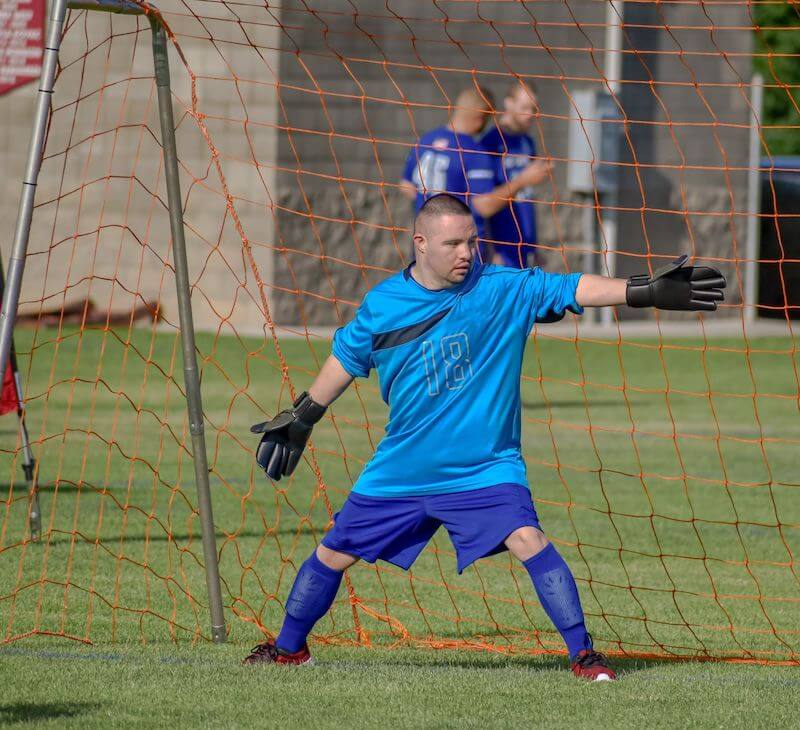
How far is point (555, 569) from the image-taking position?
4.79m

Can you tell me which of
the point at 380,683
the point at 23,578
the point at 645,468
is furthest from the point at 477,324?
the point at 645,468

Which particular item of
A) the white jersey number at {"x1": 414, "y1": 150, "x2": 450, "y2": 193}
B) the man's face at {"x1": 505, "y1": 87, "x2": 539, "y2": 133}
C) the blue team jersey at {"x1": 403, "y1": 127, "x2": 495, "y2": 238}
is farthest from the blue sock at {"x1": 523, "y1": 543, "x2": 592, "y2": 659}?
the white jersey number at {"x1": 414, "y1": 150, "x2": 450, "y2": 193}

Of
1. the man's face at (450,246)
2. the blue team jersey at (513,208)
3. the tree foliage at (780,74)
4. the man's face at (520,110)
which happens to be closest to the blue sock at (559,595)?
the man's face at (450,246)

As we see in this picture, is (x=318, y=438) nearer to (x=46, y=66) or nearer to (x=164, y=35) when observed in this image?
(x=164, y=35)

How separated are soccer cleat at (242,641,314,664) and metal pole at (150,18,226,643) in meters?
0.49

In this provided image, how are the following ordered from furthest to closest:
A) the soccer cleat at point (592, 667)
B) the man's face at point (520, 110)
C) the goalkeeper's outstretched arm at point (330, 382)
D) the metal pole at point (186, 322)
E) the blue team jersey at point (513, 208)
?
the blue team jersey at point (513, 208) → the man's face at point (520, 110) → the metal pole at point (186, 322) → the goalkeeper's outstretched arm at point (330, 382) → the soccer cleat at point (592, 667)

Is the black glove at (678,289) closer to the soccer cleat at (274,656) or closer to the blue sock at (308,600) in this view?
the blue sock at (308,600)

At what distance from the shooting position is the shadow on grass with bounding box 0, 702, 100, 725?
4.22m

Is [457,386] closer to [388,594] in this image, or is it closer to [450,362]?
[450,362]

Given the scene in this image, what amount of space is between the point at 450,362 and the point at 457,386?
0.26 feet

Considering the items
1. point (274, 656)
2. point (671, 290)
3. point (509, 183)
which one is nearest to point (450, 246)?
point (671, 290)

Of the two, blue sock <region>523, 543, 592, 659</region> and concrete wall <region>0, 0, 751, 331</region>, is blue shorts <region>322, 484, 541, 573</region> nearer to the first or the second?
blue sock <region>523, 543, 592, 659</region>

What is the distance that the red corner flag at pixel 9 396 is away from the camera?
7105 millimetres

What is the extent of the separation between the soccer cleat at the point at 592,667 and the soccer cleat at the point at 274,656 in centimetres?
90
